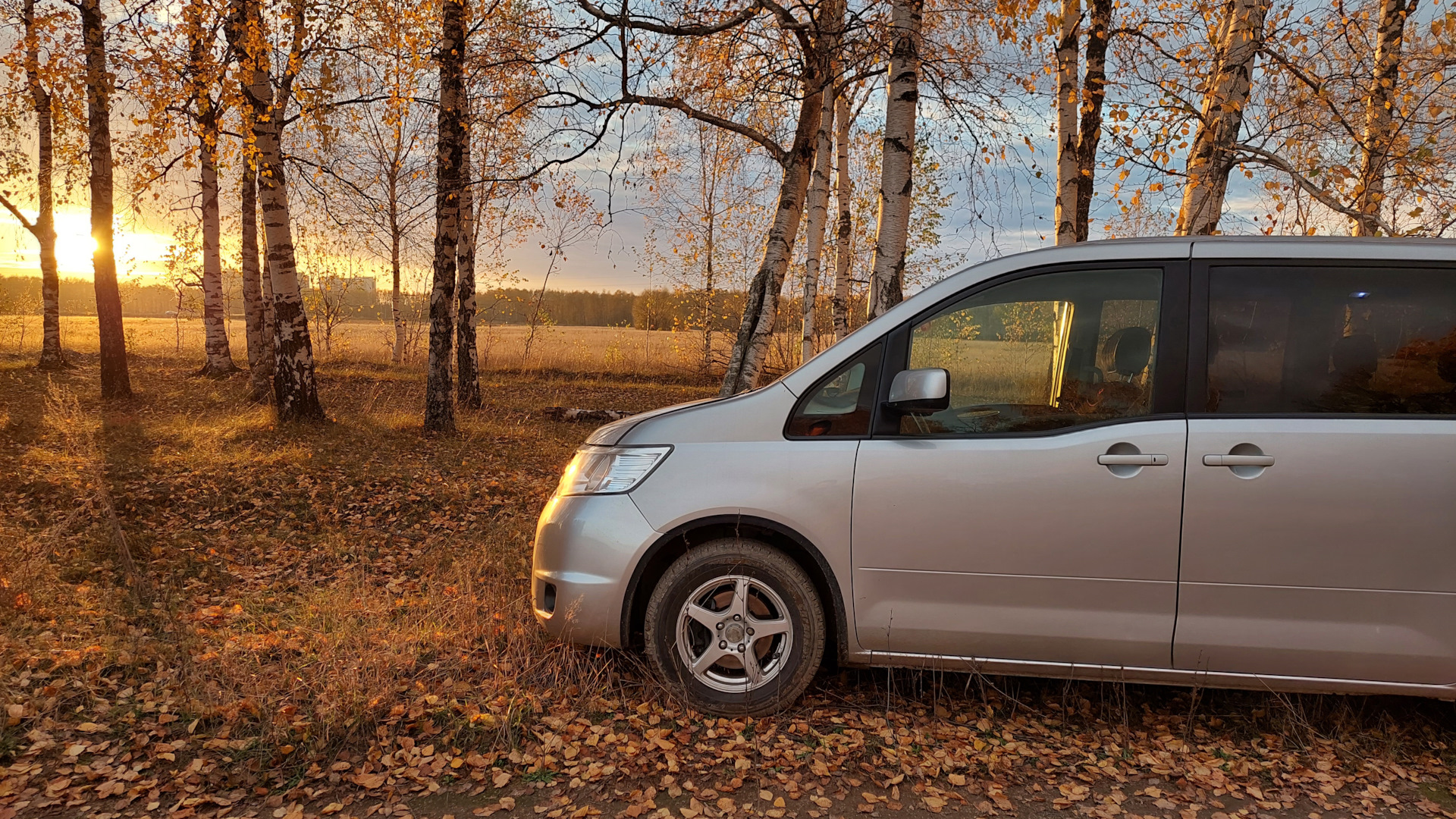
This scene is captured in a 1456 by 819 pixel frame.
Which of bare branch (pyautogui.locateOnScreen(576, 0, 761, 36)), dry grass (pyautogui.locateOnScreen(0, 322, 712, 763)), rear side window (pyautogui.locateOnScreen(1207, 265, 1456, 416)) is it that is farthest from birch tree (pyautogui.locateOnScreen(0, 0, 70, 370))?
rear side window (pyautogui.locateOnScreen(1207, 265, 1456, 416))

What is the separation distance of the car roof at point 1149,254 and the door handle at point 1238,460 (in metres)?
0.83

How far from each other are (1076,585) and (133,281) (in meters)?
29.2

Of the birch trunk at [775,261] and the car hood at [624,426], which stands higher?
the birch trunk at [775,261]

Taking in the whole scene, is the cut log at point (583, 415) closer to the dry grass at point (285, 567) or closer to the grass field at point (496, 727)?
the dry grass at point (285, 567)

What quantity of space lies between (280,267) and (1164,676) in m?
11.2

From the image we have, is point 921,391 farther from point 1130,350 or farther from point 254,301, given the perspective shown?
point 254,301

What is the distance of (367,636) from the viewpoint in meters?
4.18

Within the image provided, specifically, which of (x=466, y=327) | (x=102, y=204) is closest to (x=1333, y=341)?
(x=466, y=327)

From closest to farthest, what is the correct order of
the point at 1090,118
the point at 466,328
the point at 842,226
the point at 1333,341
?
the point at 1333,341, the point at 1090,118, the point at 466,328, the point at 842,226

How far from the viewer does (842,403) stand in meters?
3.41

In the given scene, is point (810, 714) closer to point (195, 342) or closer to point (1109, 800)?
point (1109, 800)

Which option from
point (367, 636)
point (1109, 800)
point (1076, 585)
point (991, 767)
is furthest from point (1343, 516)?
point (367, 636)

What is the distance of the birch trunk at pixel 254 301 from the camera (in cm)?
1401

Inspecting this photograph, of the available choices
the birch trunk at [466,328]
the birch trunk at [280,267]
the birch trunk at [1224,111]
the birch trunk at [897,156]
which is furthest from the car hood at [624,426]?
the birch trunk at [466,328]
